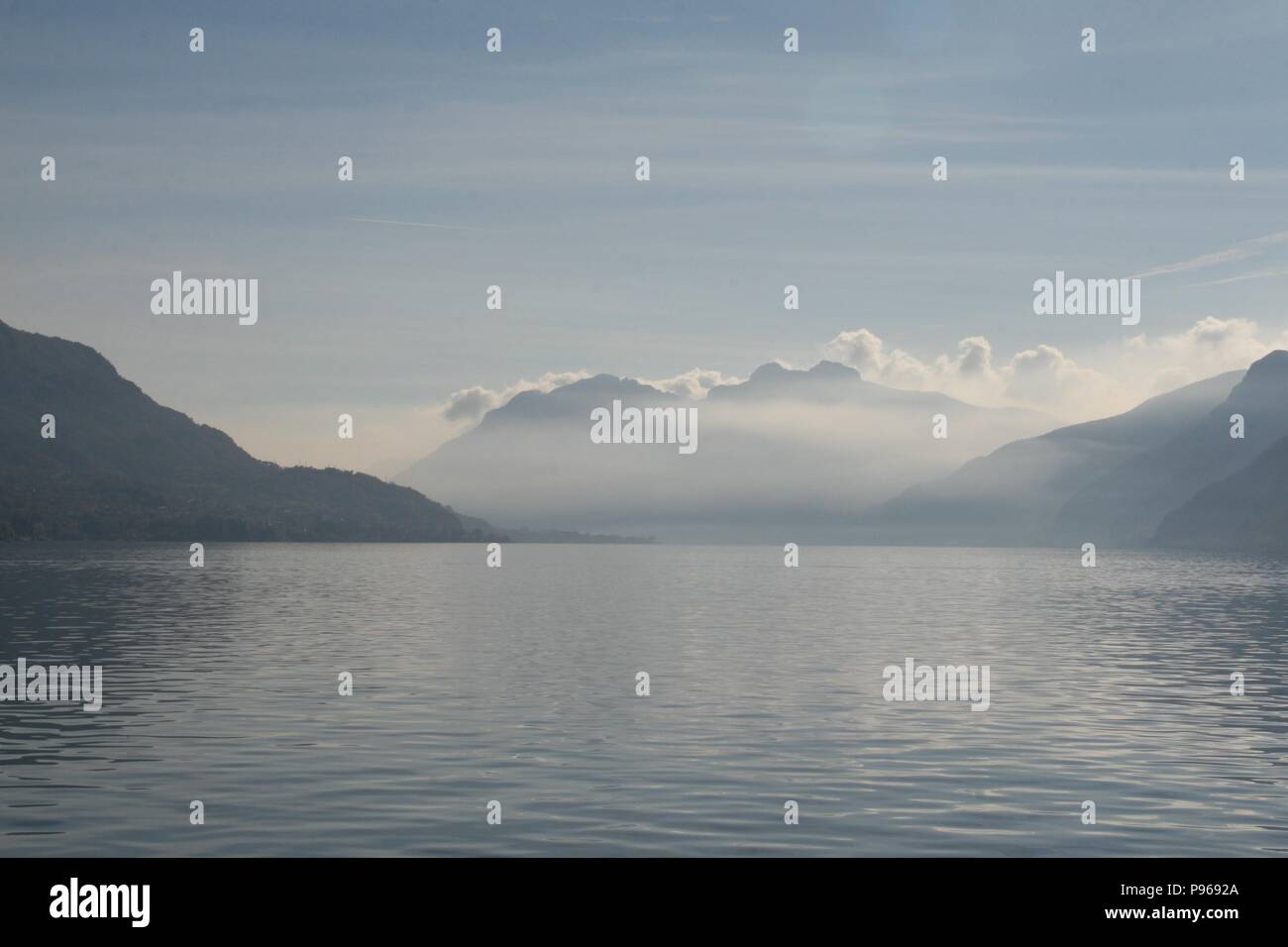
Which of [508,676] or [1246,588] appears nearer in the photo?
[508,676]

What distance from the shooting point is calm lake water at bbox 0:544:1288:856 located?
3073 cm

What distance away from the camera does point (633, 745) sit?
142 feet

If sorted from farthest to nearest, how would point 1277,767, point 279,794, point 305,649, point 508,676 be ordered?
point 305,649 → point 508,676 → point 1277,767 → point 279,794

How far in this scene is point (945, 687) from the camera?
196 feet

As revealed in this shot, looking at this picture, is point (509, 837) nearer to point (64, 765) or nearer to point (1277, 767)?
point (64, 765)

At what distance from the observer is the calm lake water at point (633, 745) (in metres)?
30.7
